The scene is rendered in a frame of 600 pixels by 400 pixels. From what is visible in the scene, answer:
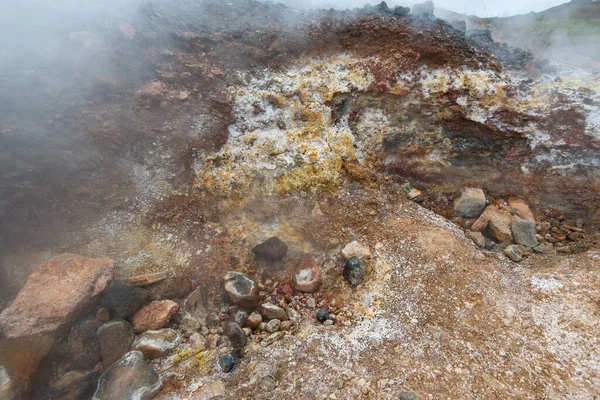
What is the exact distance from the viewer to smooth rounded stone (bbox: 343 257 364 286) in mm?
3939

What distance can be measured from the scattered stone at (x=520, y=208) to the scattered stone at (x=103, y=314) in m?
5.39

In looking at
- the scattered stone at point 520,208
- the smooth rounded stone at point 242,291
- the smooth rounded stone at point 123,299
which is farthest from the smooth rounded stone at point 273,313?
the scattered stone at point 520,208

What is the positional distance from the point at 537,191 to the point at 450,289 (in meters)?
2.28

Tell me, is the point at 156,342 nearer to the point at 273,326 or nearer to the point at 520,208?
the point at 273,326

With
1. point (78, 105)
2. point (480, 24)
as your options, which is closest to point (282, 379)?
point (78, 105)

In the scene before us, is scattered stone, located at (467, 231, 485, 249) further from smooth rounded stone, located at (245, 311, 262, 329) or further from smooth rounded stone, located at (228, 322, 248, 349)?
smooth rounded stone, located at (228, 322, 248, 349)

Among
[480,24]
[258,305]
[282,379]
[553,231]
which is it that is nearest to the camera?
[282,379]

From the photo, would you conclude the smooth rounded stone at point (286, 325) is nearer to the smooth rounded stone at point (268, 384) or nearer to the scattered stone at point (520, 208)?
the smooth rounded stone at point (268, 384)

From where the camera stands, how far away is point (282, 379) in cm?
306

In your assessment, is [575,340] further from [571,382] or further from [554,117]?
[554,117]

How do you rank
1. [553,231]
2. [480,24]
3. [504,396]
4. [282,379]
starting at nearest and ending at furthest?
[504,396], [282,379], [553,231], [480,24]

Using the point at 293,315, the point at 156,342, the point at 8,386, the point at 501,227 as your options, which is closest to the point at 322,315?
the point at 293,315

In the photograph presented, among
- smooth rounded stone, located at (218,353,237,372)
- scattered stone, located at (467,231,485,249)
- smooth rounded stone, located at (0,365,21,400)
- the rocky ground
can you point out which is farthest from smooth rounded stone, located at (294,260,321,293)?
smooth rounded stone, located at (0,365,21,400)

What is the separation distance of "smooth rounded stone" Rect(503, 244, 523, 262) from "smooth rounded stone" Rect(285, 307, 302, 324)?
276 centimetres
